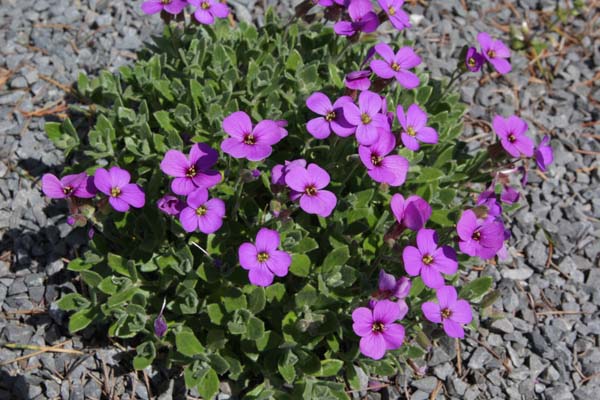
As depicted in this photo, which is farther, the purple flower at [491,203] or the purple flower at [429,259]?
A: the purple flower at [491,203]

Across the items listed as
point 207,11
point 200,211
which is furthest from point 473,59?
point 200,211

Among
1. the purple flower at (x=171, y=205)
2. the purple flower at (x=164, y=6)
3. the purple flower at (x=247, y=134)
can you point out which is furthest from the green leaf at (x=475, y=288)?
the purple flower at (x=164, y=6)

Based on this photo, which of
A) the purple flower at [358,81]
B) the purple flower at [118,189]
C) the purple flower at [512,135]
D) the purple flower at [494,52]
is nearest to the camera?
the purple flower at [118,189]

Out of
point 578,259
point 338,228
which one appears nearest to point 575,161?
point 578,259

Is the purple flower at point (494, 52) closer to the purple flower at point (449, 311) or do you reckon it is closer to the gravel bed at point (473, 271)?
the gravel bed at point (473, 271)

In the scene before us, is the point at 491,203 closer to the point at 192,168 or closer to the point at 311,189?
the point at 311,189

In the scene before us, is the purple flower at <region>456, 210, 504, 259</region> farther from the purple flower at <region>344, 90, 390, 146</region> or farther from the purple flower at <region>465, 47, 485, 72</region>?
the purple flower at <region>465, 47, 485, 72</region>
